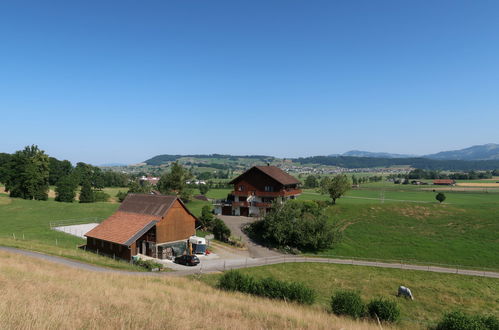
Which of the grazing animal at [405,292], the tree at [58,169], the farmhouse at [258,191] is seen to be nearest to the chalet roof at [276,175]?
the farmhouse at [258,191]

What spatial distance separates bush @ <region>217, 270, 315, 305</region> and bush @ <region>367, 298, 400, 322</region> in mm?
3864

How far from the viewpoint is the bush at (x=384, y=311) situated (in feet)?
62.3

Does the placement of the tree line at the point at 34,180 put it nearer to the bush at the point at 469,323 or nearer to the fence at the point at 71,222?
the fence at the point at 71,222

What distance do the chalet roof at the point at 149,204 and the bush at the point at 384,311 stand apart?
30.7m

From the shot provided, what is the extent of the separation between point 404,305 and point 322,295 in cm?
771

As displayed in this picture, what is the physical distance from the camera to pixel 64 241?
154 feet

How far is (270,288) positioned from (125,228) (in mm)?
28434

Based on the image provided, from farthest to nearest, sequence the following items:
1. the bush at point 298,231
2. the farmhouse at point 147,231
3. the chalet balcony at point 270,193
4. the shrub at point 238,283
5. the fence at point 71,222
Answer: the chalet balcony at point 270,193
the fence at point 71,222
the bush at point 298,231
the farmhouse at point 147,231
the shrub at point 238,283

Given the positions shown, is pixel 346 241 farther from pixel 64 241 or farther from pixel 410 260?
pixel 64 241

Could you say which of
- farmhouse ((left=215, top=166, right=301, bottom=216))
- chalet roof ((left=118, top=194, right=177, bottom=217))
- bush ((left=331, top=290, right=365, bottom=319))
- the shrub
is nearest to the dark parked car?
chalet roof ((left=118, top=194, right=177, bottom=217))

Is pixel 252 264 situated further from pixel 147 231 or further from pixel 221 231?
pixel 147 231

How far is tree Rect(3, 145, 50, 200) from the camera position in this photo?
268ft

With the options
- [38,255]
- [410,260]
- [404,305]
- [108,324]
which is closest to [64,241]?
[38,255]

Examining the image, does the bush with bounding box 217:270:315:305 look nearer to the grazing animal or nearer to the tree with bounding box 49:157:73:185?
the grazing animal
